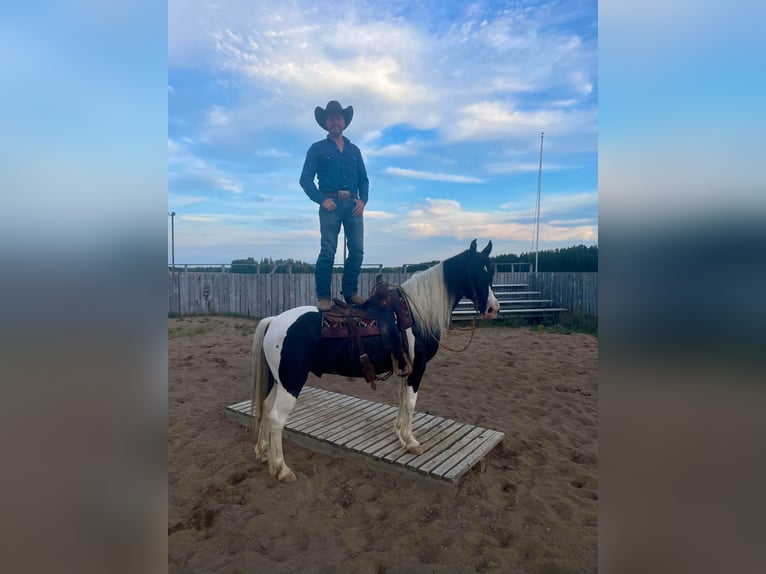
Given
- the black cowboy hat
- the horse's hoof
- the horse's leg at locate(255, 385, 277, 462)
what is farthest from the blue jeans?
the horse's hoof

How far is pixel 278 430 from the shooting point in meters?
3.16

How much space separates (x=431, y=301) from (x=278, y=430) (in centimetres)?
176

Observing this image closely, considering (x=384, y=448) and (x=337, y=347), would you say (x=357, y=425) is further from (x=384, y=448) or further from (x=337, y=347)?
(x=337, y=347)

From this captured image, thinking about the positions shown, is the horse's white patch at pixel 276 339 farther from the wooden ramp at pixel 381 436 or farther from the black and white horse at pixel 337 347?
the wooden ramp at pixel 381 436

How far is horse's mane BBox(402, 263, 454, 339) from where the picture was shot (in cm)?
347

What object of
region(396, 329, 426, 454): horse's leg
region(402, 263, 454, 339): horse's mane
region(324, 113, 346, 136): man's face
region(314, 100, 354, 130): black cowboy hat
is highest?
region(314, 100, 354, 130): black cowboy hat

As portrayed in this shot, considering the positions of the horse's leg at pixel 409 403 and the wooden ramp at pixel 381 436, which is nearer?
the wooden ramp at pixel 381 436

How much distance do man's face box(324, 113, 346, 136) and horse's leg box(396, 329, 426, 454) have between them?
2.10 m

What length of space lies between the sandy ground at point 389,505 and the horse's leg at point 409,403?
1.12 ft

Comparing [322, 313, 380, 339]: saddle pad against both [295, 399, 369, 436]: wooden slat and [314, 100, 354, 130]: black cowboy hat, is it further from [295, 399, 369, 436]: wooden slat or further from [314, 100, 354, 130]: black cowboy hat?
[314, 100, 354, 130]: black cowboy hat

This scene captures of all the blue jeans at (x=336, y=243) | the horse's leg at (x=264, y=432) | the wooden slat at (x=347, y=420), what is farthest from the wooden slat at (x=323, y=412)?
the blue jeans at (x=336, y=243)

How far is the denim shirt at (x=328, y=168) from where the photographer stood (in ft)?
11.9
